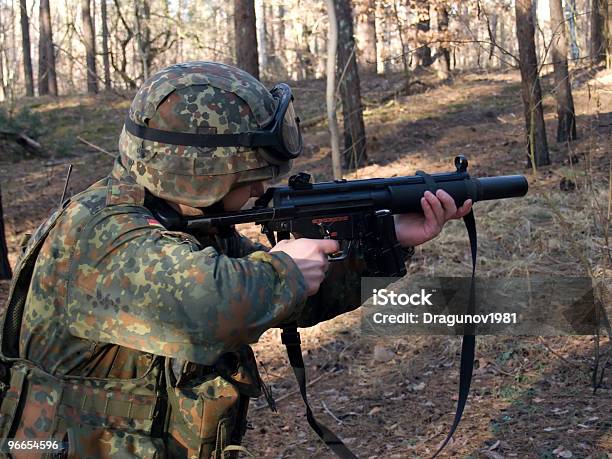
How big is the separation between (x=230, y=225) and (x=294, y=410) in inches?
114

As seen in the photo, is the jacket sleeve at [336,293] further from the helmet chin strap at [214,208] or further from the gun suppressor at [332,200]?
the helmet chin strap at [214,208]

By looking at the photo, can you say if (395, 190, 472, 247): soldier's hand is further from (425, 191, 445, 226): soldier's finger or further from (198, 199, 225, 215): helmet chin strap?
(198, 199, 225, 215): helmet chin strap

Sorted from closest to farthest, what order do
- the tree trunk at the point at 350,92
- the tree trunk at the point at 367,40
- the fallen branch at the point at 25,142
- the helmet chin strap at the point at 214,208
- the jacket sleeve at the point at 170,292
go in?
the jacket sleeve at the point at 170,292 < the helmet chin strap at the point at 214,208 < the tree trunk at the point at 350,92 < the fallen branch at the point at 25,142 < the tree trunk at the point at 367,40

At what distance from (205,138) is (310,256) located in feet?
1.49

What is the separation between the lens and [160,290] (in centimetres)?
179

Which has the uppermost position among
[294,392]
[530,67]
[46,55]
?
[46,55]

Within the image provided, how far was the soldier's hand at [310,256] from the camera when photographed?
6.60 feet

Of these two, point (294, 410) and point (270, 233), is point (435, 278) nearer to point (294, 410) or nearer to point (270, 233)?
point (294, 410)

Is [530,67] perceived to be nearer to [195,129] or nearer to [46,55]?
[195,129]

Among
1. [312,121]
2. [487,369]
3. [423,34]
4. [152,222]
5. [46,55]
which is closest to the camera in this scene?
[152,222]

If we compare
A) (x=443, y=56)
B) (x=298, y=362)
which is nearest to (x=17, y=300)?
(x=298, y=362)

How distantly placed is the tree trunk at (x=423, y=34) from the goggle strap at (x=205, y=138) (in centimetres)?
1049

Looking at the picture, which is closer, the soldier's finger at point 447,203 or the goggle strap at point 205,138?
the goggle strap at point 205,138

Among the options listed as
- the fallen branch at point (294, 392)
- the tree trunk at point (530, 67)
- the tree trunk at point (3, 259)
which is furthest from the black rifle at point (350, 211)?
the tree trunk at point (530, 67)
